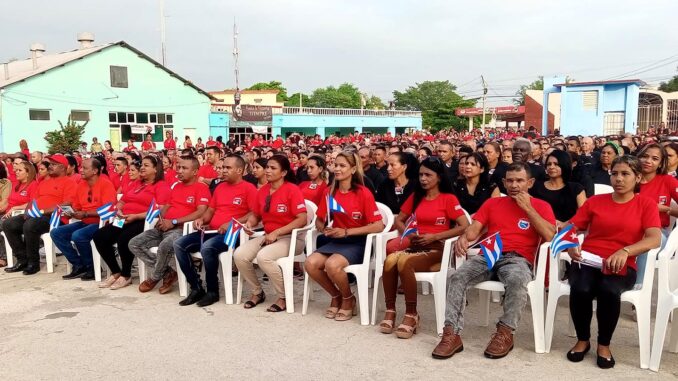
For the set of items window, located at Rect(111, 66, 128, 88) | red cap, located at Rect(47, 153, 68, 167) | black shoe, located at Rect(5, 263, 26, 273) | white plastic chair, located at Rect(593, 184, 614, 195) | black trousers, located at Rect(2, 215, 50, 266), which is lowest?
black shoe, located at Rect(5, 263, 26, 273)

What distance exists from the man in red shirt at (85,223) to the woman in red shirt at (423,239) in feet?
11.4

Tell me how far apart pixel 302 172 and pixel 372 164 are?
995 millimetres

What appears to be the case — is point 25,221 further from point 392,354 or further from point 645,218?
point 645,218

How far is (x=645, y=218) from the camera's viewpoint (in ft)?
12.3

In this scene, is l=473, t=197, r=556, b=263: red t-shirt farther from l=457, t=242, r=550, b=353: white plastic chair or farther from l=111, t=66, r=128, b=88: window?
l=111, t=66, r=128, b=88: window

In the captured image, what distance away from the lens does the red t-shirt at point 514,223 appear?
421cm

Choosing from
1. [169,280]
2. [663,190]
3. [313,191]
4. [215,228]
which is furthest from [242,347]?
[663,190]

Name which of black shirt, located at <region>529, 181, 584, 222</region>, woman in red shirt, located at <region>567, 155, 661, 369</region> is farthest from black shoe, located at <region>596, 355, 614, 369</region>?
black shirt, located at <region>529, 181, 584, 222</region>

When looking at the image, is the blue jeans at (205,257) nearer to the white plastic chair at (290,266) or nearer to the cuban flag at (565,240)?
the white plastic chair at (290,266)

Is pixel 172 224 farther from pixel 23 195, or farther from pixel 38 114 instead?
pixel 38 114

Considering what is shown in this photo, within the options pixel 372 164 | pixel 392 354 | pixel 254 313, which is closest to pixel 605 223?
pixel 392 354

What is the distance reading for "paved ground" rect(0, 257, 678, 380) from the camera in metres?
3.69

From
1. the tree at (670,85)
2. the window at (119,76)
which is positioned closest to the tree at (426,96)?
the tree at (670,85)

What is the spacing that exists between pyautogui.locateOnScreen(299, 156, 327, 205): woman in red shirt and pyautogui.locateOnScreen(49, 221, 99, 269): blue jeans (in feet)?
7.93
